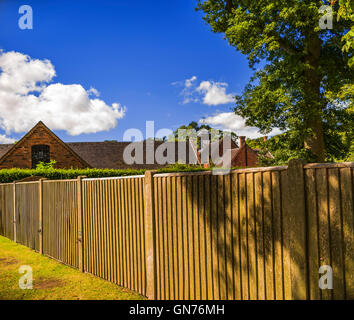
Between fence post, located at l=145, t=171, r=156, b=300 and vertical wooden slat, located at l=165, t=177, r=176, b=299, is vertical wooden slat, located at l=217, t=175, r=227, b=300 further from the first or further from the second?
fence post, located at l=145, t=171, r=156, b=300

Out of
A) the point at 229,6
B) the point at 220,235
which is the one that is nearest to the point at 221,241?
the point at 220,235

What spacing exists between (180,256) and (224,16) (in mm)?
18020

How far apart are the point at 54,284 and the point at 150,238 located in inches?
109

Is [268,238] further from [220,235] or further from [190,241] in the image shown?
[190,241]

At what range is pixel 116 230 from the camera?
5.46 meters

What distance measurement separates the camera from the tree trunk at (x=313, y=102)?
15.4m

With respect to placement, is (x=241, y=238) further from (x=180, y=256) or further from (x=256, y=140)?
(x=256, y=140)

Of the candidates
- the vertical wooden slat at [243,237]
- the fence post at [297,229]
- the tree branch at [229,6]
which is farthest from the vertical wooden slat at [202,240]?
the tree branch at [229,6]

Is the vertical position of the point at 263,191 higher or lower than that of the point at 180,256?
higher

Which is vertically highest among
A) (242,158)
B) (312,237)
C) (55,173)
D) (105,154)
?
(105,154)

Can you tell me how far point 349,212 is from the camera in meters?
2.77
